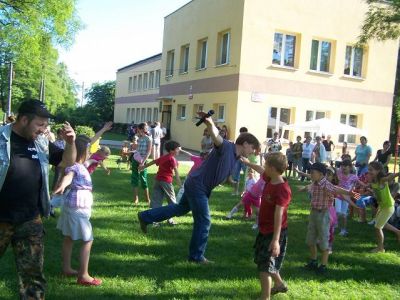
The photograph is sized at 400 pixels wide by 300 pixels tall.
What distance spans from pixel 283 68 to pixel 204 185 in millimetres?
18537

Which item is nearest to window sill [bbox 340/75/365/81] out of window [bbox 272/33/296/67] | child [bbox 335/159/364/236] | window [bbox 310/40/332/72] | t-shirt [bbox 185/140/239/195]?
window [bbox 310/40/332/72]

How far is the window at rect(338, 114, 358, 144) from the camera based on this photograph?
2561 cm

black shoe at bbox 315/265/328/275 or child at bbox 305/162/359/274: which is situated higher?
child at bbox 305/162/359/274

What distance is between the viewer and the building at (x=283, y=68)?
22688 millimetres

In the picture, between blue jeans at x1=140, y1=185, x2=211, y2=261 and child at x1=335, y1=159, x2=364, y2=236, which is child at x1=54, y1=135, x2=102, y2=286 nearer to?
blue jeans at x1=140, y1=185, x2=211, y2=261

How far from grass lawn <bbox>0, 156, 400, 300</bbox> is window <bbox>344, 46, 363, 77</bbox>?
59.0 feet

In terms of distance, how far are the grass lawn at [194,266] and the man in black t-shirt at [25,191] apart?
107 cm

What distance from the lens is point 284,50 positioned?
23.7 m

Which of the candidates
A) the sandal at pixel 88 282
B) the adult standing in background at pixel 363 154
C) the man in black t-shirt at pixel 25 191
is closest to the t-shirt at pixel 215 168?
the sandal at pixel 88 282

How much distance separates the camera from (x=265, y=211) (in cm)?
488

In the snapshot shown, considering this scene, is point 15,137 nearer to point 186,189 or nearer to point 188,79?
point 186,189

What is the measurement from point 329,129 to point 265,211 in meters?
15.6

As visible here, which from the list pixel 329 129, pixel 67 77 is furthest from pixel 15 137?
pixel 67 77

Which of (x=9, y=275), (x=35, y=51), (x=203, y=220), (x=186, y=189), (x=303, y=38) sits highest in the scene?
(x=303, y=38)
